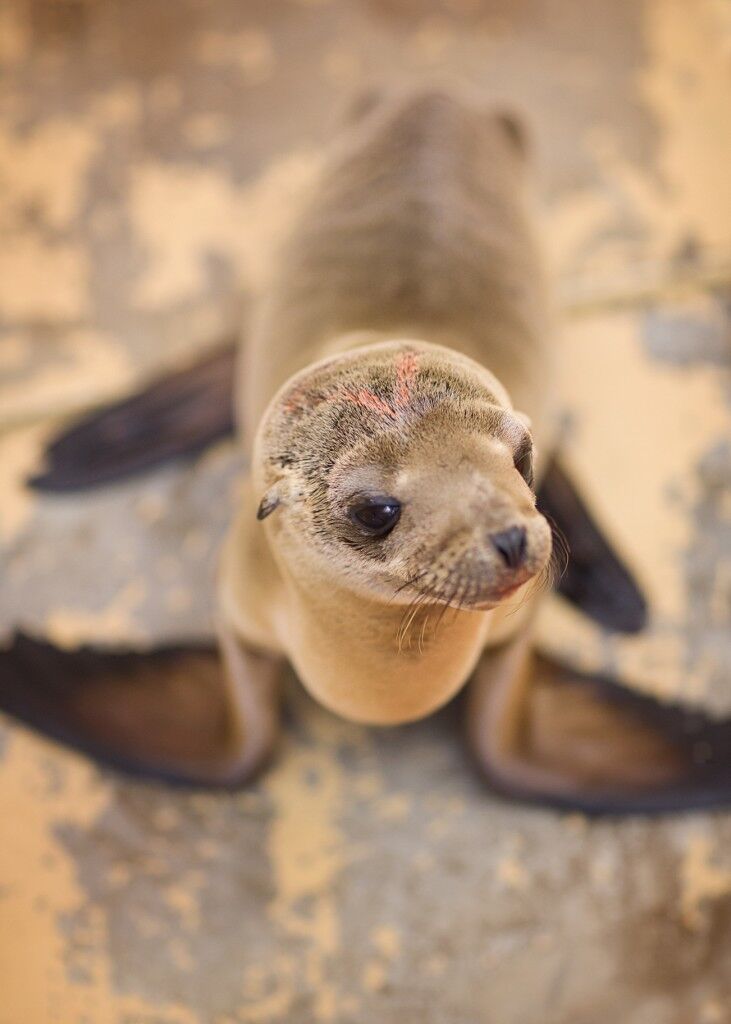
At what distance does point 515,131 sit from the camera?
3.04 m

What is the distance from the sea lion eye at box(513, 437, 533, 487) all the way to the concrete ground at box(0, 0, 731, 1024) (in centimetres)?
115

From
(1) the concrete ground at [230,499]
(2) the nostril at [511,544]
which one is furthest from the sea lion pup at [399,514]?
(1) the concrete ground at [230,499]

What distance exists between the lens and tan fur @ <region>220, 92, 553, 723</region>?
4.55 feet

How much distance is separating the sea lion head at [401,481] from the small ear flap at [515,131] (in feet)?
5.51

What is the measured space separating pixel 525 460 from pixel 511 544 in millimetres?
330

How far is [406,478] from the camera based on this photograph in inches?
55.0

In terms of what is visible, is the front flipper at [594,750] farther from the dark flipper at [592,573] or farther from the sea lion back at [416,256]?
the sea lion back at [416,256]

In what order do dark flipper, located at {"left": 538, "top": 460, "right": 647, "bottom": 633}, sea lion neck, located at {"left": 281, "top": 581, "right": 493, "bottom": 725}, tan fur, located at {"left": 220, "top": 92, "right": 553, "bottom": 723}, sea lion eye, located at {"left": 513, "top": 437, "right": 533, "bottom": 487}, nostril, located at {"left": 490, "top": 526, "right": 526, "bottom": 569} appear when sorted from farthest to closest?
1. dark flipper, located at {"left": 538, "top": 460, "right": 647, "bottom": 633}
2. sea lion neck, located at {"left": 281, "top": 581, "right": 493, "bottom": 725}
3. sea lion eye, located at {"left": 513, "top": 437, "right": 533, "bottom": 487}
4. tan fur, located at {"left": 220, "top": 92, "right": 553, "bottom": 723}
5. nostril, located at {"left": 490, "top": 526, "right": 526, "bottom": 569}

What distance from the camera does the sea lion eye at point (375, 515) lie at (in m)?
1.42

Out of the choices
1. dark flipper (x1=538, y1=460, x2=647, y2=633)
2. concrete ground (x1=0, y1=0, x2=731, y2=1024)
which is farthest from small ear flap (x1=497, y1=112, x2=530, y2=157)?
dark flipper (x1=538, y1=460, x2=647, y2=633)

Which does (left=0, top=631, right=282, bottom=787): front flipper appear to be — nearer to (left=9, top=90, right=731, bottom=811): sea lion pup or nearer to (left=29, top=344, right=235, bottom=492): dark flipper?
(left=9, top=90, right=731, bottom=811): sea lion pup

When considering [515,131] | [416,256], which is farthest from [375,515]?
[515,131]

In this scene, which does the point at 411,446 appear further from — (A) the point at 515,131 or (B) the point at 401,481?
(A) the point at 515,131

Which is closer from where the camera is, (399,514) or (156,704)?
(399,514)
